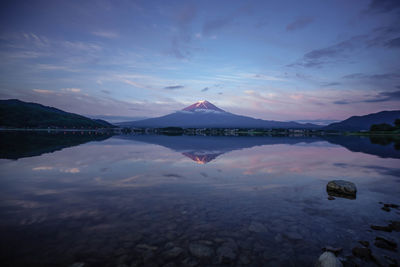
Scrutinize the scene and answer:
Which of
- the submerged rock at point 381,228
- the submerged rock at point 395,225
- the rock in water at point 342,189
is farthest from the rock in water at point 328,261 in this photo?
the rock in water at point 342,189

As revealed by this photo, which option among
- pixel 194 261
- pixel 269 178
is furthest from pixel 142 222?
pixel 269 178

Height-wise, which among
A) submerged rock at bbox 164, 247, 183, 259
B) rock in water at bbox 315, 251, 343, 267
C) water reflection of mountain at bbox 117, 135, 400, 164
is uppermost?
rock in water at bbox 315, 251, 343, 267

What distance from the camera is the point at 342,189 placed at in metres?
13.8

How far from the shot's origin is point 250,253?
6.94 metres

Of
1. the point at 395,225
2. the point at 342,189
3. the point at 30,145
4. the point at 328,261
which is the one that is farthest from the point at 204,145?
the point at 328,261

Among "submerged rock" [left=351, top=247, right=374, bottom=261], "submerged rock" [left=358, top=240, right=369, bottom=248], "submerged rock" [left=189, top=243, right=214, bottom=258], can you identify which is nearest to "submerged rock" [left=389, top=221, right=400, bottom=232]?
"submerged rock" [left=358, top=240, right=369, bottom=248]

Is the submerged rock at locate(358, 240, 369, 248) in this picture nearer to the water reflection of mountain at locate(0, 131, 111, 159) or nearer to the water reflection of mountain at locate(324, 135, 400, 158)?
the water reflection of mountain at locate(0, 131, 111, 159)

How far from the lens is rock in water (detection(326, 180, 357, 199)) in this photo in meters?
13.5

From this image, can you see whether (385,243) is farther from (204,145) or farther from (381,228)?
(204,145)

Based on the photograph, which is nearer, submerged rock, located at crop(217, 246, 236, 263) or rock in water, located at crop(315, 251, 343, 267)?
rock in water, located at crop(315, 251, 343, 267)

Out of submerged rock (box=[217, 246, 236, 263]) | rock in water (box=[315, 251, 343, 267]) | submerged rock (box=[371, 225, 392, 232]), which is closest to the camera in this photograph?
rock in water (box=[315, 251, 343, 267])

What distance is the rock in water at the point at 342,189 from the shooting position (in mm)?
13489

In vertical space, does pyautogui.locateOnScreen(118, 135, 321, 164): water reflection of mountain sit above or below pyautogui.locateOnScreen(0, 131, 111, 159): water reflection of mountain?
below

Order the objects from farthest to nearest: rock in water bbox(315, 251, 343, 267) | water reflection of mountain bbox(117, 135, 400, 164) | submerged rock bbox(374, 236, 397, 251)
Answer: water reflection of mountain bbox(117, 135, 400, 164) < submerged rock bbox(374, 236, 397, 251) < rock in water bbox(315, 251, 343, 267)
